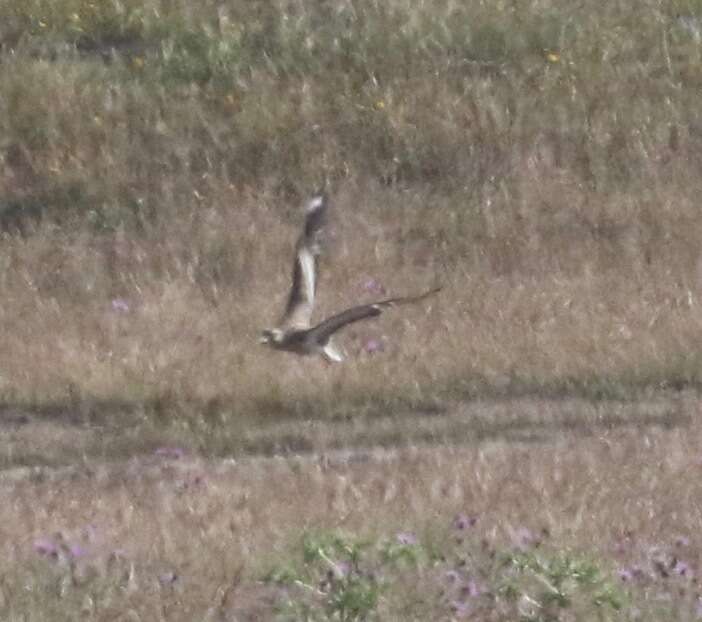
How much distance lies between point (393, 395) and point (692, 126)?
17.3ft

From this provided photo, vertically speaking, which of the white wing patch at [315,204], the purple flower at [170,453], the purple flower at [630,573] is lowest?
the purple flower at [170,453]

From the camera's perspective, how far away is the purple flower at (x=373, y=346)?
443 inches

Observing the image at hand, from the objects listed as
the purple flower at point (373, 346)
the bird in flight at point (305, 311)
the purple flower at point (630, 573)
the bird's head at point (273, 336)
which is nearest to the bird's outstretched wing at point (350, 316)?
the bird in flight at point (305, 311)

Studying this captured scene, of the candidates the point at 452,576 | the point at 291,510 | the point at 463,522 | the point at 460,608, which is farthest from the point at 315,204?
the point at 460,608

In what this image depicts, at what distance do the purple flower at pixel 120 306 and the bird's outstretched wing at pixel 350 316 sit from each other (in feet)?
12.4

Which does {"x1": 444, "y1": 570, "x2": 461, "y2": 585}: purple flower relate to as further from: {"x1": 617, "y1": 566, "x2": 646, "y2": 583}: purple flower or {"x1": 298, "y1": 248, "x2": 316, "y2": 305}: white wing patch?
{"x1": 298, "y1": 248, "x2": 316, "y2": 305}: white wing patch

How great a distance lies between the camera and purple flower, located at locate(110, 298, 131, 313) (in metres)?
12.1

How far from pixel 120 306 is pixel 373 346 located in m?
1.59

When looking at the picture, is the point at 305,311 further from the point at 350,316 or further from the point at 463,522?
the point at 463,522

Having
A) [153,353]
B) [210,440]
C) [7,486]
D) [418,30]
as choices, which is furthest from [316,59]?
[7,486]

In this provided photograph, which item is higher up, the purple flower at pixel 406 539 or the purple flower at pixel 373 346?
the purple flower at pixel 406 539

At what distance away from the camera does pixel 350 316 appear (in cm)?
750

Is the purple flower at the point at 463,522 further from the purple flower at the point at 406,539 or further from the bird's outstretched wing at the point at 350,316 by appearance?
the bird's outstretched wing at the point at 350,316

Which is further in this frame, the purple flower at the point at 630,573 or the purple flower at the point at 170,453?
the purple flower at the point at 170,453
